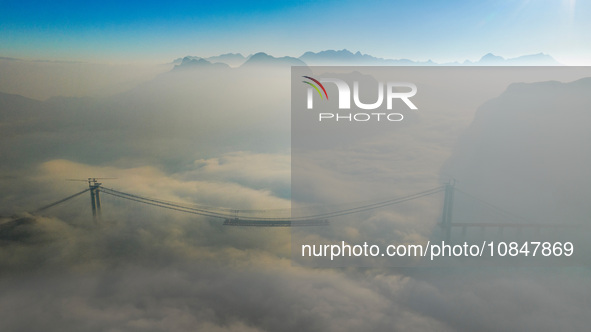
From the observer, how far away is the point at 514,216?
45.7 m

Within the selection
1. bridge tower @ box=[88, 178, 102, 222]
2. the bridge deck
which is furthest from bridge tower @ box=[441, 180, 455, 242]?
bridge tower @ box=[88, 178, 102, 222]

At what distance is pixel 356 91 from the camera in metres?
19.3

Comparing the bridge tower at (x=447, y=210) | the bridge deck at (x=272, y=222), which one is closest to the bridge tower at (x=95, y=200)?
the bridge deck at (x=272, y=222)

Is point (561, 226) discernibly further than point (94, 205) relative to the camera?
Yes

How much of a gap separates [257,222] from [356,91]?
19.8 metres

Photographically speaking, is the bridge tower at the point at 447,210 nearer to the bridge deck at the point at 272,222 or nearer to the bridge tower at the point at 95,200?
the bridge deck at the point at 272,222

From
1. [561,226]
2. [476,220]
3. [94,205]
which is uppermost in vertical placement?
[94,205]

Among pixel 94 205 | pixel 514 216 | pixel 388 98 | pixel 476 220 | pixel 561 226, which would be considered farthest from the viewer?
pixel 476 220

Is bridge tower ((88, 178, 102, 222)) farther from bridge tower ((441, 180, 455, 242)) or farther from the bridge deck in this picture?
bridge tower ((441, 180, 455, 242))

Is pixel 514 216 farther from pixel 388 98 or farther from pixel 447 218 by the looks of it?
pixel 388 98

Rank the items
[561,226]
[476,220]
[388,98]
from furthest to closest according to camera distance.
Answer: [476,220], [561,226], [388,98]

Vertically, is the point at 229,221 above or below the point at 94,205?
below

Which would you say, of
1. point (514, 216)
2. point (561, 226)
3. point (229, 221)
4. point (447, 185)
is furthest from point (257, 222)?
point (514, 216)

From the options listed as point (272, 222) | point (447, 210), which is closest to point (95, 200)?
point (272, 222)
